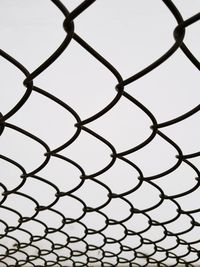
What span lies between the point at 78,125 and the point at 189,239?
63.3 inches

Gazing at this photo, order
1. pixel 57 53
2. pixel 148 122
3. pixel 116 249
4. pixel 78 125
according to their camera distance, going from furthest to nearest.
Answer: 1. pixel 116 249
2. pixel 148 122
3. pixel 78 125
4. pixel 57 53

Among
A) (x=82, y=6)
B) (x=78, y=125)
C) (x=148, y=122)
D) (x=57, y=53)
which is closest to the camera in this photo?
(x=82, y=6)

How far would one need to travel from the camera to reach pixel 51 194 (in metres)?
2.42

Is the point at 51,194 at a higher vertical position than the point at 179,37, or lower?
higher

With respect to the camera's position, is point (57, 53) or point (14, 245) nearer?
point (57, 53)

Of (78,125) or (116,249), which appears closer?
(78,125)

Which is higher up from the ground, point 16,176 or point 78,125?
point 16,176

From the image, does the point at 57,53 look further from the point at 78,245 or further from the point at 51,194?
the point at 78,245

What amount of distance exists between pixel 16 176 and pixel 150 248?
109cm

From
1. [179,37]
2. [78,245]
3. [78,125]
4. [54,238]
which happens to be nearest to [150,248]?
[78,245]

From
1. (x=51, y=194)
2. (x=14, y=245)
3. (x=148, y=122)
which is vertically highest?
(x=148, y=122)

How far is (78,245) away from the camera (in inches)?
96.3

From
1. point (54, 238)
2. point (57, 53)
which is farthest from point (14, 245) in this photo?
point (57, 53)

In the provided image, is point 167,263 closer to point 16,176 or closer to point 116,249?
point 116,249
